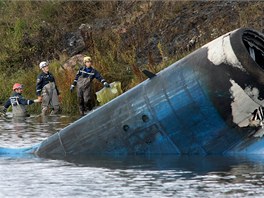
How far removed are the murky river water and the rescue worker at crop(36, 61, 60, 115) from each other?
1041 centimetres

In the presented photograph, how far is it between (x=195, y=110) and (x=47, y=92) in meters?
12.3

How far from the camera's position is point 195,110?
17625 millimetres

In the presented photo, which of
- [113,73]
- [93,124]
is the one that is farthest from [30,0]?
[93,124]

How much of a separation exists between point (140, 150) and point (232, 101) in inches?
77.8

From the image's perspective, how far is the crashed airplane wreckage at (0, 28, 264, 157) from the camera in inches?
682

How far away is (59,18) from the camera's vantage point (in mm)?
39438

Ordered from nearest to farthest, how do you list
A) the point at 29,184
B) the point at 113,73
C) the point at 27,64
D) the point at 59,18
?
the point at 29,184, the point at 113,73, the point at 27,64, the point at 59,18

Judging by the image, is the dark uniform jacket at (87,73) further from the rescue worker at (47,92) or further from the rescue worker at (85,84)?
the rescue worker at (47,92)

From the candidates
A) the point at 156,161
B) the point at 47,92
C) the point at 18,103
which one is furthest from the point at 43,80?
the point at 156,161

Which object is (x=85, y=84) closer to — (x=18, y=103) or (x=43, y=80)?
(x=43, y=80)

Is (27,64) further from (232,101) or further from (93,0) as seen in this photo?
(232,101)

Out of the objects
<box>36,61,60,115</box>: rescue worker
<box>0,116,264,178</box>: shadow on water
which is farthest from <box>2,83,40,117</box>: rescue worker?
<box>0,116,264,178</box>: shadow on water

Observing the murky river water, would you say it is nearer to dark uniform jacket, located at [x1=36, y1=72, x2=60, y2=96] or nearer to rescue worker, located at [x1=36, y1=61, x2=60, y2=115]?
rescue worker, located at [x1=36, y1=61, x2=60, y2=115]

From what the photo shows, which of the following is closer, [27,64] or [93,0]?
[27,64]
